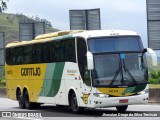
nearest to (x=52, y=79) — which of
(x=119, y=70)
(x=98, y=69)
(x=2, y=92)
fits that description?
(x=98, y=69)

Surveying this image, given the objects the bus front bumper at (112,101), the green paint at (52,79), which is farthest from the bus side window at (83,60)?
the green paint at (52,79)

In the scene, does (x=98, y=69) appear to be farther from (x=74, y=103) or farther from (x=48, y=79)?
(x=48, y=79)

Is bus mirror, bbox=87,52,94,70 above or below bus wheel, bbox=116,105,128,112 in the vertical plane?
above

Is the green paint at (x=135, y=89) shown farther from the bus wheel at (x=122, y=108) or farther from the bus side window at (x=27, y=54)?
the bus side window at (x=27, y=54)

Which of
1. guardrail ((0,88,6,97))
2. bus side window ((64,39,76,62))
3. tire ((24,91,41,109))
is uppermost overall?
bus side window ((64,39,76,62))

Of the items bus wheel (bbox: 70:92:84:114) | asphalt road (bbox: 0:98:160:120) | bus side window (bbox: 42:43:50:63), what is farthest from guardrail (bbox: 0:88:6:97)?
bus wheel (bbox: 70:92:84:114)

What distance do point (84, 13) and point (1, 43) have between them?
14224 mm

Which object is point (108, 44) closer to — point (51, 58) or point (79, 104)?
point (79, 104)

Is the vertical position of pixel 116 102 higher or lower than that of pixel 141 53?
lower

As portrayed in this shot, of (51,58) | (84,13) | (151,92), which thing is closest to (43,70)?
(51,58)

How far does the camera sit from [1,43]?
179 feet

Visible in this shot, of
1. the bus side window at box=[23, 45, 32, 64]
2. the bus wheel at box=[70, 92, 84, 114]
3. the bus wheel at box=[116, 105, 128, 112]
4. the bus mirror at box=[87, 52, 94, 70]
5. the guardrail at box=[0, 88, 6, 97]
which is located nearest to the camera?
the bus mirror at box=[87, 52, 94, 70]

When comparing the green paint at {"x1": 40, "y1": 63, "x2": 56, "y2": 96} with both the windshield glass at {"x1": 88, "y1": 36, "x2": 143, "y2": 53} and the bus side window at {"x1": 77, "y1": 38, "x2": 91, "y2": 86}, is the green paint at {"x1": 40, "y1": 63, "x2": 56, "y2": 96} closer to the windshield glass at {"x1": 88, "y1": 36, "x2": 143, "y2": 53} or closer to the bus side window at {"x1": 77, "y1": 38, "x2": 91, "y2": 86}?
the bus side window at {"x1": 77, "y1": 38, "x2": 91, "y2": 86}

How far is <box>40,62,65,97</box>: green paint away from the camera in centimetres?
2466
